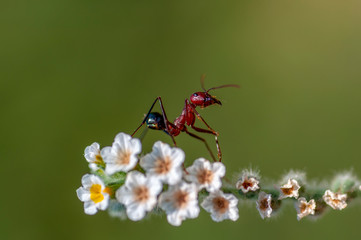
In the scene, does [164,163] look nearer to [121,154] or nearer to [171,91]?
[121,154]

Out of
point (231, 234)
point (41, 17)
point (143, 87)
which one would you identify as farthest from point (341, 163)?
point (41, 17)

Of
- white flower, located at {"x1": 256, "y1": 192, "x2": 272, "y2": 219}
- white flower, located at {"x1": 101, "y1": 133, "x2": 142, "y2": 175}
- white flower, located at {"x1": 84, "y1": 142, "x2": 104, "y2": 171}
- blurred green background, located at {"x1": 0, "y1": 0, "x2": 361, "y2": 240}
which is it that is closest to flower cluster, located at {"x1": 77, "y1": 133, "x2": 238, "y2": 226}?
white flower, located at {"x1": 101, "y1": 133, "x2": 142, "y2": 175}

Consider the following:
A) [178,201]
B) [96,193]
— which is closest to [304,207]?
[178,201]

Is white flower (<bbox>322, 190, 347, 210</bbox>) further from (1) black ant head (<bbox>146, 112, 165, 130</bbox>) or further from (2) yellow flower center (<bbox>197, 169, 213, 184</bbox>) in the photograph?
(1) black ant head (<bbox>146, 112, 165, 130</bbox>)

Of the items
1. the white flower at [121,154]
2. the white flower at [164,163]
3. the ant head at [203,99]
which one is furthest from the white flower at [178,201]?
the ant head at [203,99]

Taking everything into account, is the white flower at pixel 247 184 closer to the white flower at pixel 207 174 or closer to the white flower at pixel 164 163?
the white flower at pixel 207 174

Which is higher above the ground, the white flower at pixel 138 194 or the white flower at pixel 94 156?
the white flower at pixel 94 156
